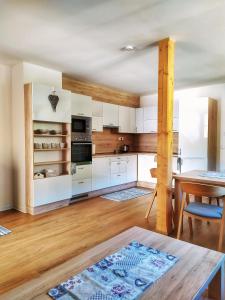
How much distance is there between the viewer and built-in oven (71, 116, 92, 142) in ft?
14.8

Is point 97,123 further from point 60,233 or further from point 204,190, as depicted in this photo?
point 204,190

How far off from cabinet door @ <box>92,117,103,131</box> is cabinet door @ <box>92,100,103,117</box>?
9cm

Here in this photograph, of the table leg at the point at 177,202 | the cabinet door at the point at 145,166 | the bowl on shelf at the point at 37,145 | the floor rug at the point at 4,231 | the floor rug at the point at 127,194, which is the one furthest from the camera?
the cabinet door at the point at 145,166

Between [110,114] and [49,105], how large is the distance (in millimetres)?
1956

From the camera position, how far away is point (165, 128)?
9.53 feet

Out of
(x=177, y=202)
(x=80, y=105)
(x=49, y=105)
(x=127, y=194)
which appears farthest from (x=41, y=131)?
(x=177, y=202)

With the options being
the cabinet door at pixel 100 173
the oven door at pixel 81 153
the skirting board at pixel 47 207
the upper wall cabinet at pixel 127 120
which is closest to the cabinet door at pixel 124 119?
the upper wall cabinet at pixel 127 120

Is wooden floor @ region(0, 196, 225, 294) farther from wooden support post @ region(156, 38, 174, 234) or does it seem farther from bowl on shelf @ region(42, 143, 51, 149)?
bowl on shelf @ region(42, 143, 51, 149)

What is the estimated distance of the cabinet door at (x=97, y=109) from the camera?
17.0 ft

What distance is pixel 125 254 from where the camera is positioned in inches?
59.0

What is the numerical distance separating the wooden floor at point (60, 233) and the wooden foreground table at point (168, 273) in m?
1.00

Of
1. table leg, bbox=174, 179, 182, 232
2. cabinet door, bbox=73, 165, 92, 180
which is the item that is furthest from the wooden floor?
cabinet door, bbox=73, 165, 92, 180

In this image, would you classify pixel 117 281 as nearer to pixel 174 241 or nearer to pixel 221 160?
pixel 174 241

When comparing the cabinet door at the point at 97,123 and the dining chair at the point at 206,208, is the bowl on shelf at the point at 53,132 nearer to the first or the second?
the cabinet door at the point at 97,123
